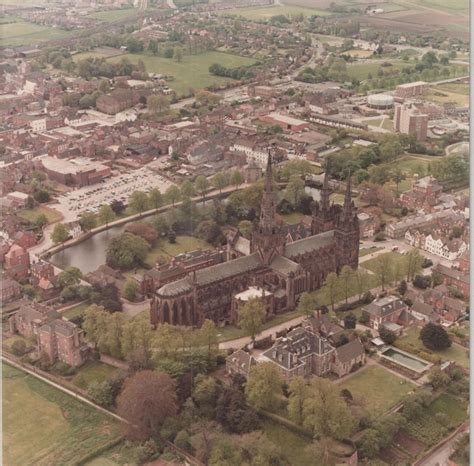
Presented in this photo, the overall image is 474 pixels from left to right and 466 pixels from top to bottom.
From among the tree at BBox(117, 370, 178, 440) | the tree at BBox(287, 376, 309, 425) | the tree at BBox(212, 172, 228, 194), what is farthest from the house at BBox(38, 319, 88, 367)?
the tree at BBox(212, 172, 228, 194)

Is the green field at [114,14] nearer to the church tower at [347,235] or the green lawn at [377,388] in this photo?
the church tower at [347,235]

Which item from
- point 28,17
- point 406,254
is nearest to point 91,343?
point 406,254

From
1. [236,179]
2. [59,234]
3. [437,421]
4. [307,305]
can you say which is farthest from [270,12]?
[437,421]

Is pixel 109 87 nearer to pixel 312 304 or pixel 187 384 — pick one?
pixel 312 304

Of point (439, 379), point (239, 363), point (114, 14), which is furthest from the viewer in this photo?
point (114, 14)

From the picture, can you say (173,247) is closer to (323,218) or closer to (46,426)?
(323,218)

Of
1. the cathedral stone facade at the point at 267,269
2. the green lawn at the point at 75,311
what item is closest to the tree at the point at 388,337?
the cathedral stone facade at the point at 267,269
